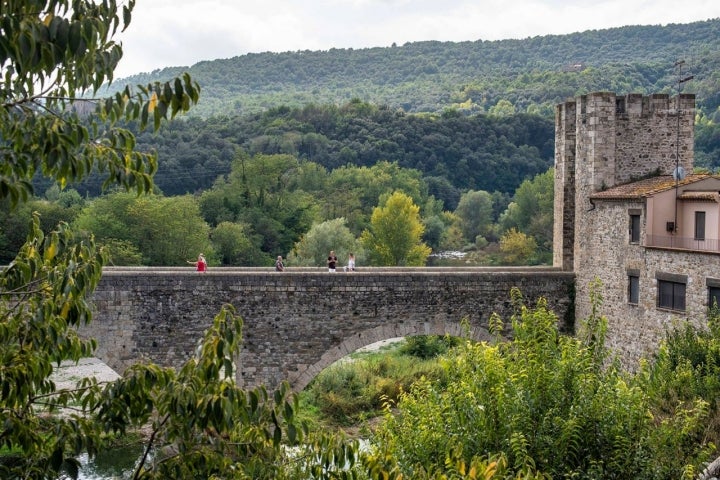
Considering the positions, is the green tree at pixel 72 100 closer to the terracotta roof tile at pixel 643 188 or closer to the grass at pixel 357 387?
the terracotta roof tile at pixel 643 188

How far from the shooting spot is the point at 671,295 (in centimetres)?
1697

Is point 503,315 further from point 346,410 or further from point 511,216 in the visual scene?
point 511,216

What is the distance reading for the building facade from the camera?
1684 centimetres

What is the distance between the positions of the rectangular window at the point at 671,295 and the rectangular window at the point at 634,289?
0.72 metres

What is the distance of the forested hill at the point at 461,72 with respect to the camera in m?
105

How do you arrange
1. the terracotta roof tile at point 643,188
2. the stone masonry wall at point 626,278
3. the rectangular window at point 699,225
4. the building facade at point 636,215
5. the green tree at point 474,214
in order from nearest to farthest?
the stone masonry wall at point 626,278
the building facade at point 636,215
the rectangular window at point 699,225
the terracotta roof tile at point 643,188
the green tree at point 474,214

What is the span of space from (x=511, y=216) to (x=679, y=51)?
7643 cm

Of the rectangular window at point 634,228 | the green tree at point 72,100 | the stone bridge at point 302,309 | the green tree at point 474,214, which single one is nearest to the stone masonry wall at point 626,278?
the rectangular window at point 634,228

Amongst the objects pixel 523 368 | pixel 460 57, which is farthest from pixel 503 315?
pixel 460 57

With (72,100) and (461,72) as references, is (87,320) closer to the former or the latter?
(72,100)

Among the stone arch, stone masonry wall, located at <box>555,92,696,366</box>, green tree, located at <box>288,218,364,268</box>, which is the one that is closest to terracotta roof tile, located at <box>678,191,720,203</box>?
stone masonry wall, located at <box>555,92,696,366</box>

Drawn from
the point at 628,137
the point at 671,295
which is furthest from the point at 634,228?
the point at 628,137

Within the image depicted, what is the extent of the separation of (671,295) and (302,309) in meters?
8.34

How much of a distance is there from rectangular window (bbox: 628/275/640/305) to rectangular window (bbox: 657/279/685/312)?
717 millimetres
